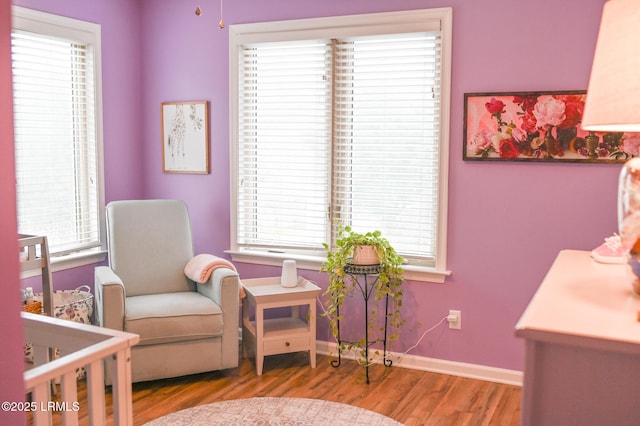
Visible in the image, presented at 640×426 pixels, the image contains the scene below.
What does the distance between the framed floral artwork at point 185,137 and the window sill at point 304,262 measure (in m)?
0.64

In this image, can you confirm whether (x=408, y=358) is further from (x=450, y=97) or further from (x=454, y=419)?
(x=450, y=97)

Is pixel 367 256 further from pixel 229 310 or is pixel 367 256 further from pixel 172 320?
pixel 172 320

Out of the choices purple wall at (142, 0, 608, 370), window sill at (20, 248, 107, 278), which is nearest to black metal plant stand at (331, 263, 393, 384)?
purple wall at (142, 0, 608, 370)

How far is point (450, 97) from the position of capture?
3.73m

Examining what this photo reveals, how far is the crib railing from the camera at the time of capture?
5.45 ft

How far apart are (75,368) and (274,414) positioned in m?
1.71

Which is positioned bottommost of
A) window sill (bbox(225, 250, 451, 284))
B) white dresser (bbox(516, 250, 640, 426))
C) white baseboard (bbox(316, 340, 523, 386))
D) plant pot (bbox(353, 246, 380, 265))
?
white baseboard (bbox(316, 340, 523, 386))

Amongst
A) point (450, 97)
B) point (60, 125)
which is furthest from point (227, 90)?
point (450, 97)

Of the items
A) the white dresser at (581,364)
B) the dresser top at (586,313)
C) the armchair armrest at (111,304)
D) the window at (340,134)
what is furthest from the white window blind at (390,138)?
the white dresser at (581,364)

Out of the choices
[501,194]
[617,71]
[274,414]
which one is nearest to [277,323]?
[274,414]

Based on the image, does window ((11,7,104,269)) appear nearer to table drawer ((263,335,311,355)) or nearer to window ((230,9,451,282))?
window ((230,9,451,282))

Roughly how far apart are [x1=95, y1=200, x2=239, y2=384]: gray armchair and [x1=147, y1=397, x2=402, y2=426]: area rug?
0.35 m

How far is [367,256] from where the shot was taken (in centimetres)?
372

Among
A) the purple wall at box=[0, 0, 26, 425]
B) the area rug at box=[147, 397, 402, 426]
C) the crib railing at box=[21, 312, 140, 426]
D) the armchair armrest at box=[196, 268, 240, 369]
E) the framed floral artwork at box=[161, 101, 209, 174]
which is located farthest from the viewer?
the framed floral artwork at box=[161, 101, 209, 174]
